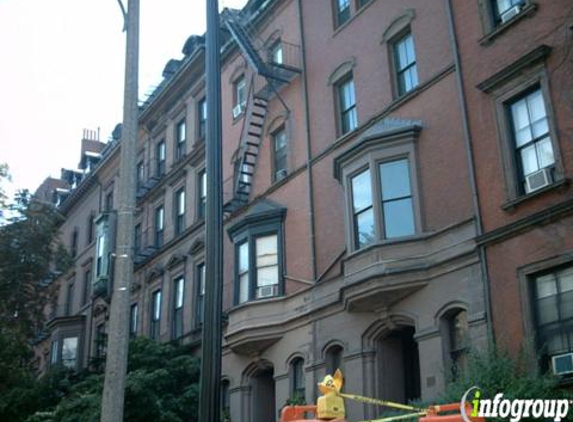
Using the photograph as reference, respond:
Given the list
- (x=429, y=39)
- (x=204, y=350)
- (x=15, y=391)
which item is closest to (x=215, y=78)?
(x=204, y=350)

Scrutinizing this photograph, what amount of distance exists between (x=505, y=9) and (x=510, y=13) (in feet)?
1.43

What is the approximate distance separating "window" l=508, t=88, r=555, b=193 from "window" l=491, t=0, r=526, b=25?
202cm

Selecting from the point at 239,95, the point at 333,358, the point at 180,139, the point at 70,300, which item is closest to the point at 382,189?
the point at 333,358

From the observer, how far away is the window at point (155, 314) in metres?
32.4

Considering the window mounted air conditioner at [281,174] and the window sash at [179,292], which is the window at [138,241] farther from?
the window mounted air conditioner at [281,174]

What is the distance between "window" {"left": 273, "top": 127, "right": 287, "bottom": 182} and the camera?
25511 mm

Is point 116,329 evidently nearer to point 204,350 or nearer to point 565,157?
point 204,350

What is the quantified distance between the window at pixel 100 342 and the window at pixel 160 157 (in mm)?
7809

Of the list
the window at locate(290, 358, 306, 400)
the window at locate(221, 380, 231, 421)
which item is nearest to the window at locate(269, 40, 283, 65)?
the window at locate(290, 358, 306, 400)

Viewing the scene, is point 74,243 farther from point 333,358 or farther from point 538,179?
point 538,179

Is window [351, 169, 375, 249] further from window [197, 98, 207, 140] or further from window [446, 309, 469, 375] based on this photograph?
window [197, 98, 207, 140]

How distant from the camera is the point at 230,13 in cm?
2831

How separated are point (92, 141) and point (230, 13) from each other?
3084 centimetres

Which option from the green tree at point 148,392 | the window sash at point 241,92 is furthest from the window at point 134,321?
the window sash at point 241,92
